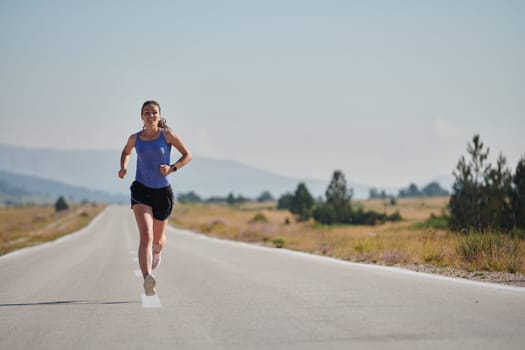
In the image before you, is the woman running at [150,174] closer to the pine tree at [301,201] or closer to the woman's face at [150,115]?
the woman's face at [150,115]

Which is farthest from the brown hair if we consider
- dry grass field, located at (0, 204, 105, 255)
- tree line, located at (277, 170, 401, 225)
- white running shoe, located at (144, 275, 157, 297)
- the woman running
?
tree line, located at (277, 170, 401, 225)

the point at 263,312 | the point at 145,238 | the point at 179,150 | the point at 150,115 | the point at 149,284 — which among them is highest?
the point at 150,115

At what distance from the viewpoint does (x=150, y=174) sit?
8055 mm

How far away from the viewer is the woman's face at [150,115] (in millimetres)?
8078

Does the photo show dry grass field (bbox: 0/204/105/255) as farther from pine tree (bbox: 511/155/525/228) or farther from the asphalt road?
pine tree (bbox: 511/155/525/228)

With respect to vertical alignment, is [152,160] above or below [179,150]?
below

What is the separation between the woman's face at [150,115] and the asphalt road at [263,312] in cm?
216

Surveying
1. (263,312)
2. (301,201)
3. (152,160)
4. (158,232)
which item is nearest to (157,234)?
(158,232)

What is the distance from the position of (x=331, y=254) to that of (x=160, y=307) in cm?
1036

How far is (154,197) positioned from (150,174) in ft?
0.95

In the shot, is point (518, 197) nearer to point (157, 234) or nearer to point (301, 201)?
point (157, 234)

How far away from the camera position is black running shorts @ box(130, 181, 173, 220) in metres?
8.08

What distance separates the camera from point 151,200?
320 inches

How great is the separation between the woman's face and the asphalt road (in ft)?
7.08
